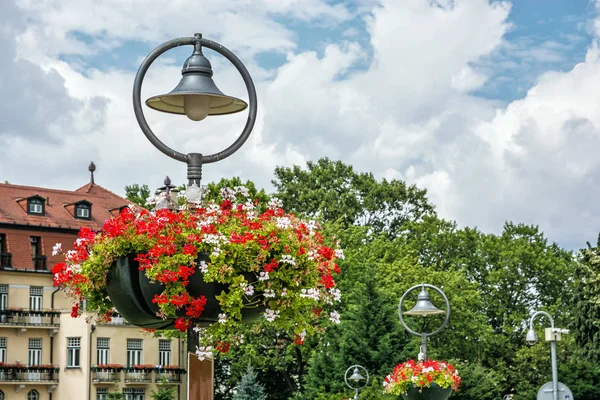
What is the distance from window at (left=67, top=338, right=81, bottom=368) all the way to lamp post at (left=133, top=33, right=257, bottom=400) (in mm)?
55333

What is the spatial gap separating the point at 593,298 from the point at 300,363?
1443 centimetres

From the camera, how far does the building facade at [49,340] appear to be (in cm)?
6069

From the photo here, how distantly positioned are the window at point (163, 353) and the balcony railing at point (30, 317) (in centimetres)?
583

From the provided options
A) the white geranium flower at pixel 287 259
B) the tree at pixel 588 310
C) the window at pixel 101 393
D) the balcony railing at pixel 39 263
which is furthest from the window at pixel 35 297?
the white geranium flower at pixel 287 259

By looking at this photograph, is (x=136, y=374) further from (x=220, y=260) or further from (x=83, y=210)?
(x=220, y=260)

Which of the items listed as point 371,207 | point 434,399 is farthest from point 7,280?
point 434,399

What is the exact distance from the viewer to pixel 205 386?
712 centimetres

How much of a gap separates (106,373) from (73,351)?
2181 mm

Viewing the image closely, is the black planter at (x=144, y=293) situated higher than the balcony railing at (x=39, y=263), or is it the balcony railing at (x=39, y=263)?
the balcony railing at (x=39, y=263)

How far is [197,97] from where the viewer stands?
8.02 metres

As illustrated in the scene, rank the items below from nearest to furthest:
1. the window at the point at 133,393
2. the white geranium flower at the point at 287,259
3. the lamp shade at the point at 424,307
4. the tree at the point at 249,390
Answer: the white geranium flower at the point at 287,259 < the lamp shade at the point at 424,307 < the tree at the point at 249,390 < the window at the point at 133,393

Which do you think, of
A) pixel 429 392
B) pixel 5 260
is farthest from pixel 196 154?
pixel 5 260

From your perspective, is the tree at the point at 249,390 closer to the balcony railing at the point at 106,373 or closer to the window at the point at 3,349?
the balcony railing at the point at 106,373

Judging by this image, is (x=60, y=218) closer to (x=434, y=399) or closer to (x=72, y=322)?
(x=72, y=322)
